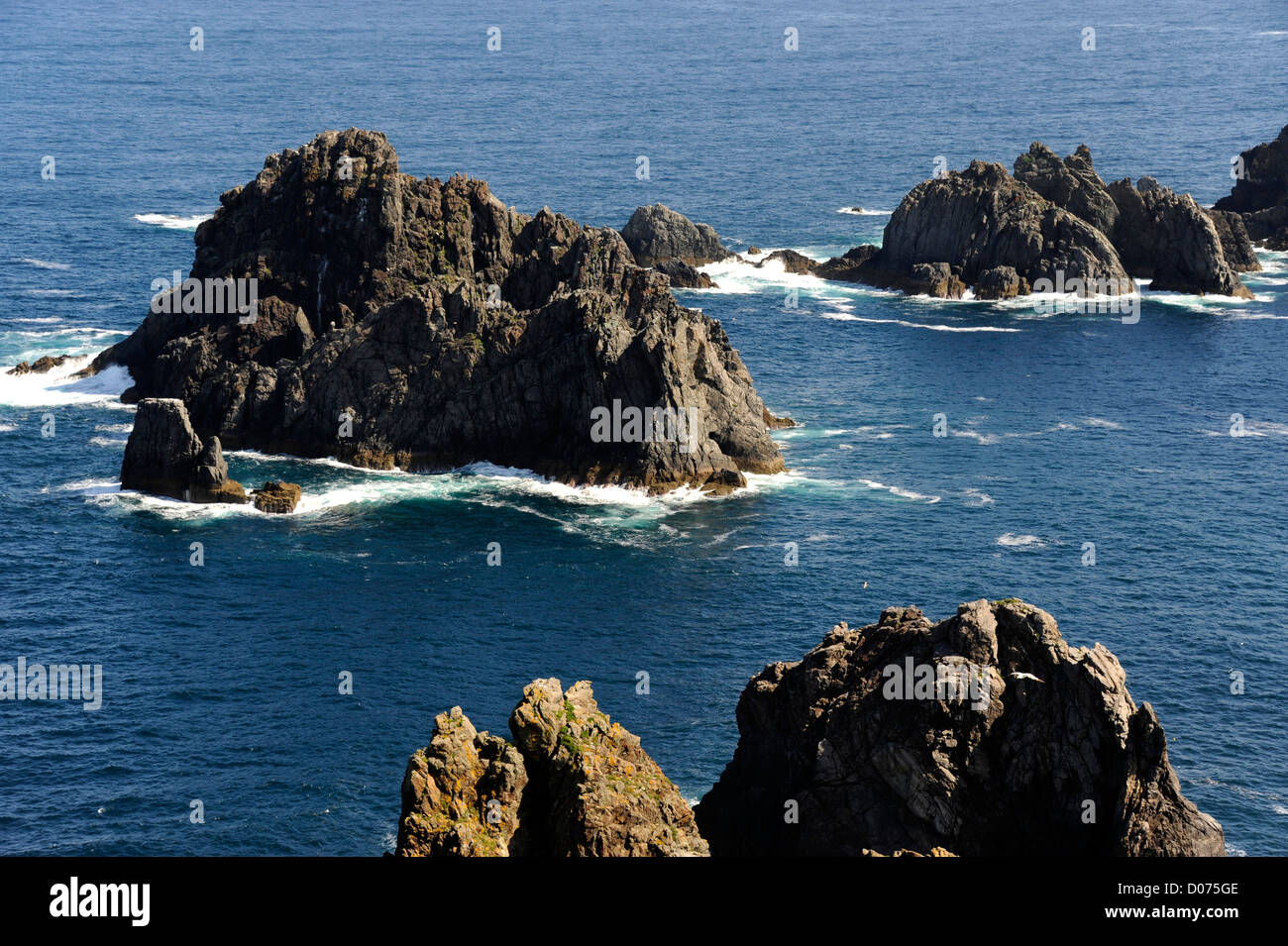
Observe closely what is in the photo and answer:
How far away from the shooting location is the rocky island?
71.9 m

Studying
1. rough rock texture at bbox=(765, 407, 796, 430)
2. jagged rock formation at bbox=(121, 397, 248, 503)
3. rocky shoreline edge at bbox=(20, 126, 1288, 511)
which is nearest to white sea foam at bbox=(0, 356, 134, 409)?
rocky shoreline edge at bbox=(20, 126, 1288, 511)

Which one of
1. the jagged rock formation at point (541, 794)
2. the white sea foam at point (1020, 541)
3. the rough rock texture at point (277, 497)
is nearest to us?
the jagged rock formation at point (541, 794)

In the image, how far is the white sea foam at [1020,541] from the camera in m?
140

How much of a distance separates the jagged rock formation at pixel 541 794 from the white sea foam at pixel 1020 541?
70079mm

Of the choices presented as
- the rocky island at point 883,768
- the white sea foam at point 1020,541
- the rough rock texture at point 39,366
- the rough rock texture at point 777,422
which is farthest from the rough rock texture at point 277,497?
the rocky island at point 883,768

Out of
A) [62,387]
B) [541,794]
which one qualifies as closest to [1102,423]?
[62,387]

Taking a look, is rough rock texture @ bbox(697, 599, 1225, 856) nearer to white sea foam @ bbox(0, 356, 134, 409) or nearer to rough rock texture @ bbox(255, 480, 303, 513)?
rough rock texture @ bbox(255, 480, 303, 513)

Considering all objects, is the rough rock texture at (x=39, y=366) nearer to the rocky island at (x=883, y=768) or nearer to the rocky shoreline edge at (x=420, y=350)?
the rocky shoreline edge at (x=420, y=350)

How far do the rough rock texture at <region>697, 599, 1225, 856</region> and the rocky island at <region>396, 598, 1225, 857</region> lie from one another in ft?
0.25

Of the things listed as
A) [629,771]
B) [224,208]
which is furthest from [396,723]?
[224,208]

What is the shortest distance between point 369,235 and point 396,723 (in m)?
82.7
